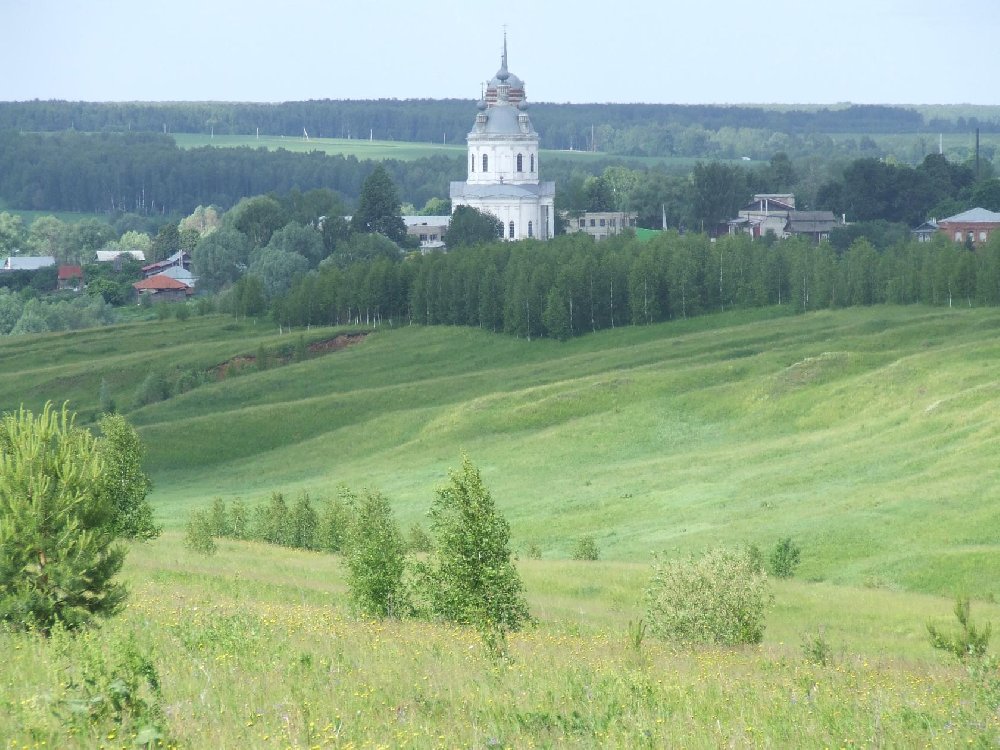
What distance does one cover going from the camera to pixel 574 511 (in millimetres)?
60719

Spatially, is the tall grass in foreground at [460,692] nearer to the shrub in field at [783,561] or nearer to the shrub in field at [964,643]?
the shrub in field at [964,643]

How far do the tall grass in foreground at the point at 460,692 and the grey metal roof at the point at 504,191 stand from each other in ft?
550

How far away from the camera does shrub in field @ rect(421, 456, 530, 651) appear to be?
28328 millimetres

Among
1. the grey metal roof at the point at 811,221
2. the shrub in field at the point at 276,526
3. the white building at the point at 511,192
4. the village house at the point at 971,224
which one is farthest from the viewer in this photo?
the white building at the point at 511,192

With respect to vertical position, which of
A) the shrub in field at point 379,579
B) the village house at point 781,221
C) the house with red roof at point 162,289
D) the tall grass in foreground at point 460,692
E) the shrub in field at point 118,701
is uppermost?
the village house at point 781,221

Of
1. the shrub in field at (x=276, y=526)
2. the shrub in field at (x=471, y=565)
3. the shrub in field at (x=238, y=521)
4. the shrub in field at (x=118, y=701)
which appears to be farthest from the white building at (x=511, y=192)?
the shrub in field at (x=118, y=701)

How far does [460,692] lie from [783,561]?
2847 cm

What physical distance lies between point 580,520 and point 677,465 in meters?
10.3

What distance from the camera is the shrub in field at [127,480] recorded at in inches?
1827

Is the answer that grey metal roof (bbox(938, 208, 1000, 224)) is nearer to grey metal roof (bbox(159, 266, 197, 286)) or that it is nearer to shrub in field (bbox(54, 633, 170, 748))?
grey metal roof (bbox(159, 266, 197, 286))

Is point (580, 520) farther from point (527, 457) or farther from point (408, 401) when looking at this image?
point (408, 401)

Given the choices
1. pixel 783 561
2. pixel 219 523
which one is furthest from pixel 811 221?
pixel 783 561

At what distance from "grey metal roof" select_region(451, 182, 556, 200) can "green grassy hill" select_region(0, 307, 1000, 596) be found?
73.7 metres

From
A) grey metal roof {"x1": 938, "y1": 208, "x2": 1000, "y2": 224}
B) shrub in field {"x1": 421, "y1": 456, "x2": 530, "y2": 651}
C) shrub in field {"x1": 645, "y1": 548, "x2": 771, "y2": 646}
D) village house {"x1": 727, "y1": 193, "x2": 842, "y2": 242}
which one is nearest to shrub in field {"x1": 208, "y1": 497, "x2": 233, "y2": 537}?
shrub in field {"x1": 421, "y1": 456, "x2": 530, "y2": 651}
